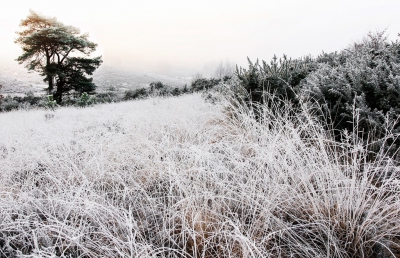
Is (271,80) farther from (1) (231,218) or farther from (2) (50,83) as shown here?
(2) (50,83)

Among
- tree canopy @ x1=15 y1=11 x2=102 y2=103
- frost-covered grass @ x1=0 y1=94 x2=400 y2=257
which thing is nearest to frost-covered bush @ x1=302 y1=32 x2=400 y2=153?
frost-covered grass @ x1=0 y1=94 x2=400 y2=257

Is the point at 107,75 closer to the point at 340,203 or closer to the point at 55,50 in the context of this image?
the point at 55,50

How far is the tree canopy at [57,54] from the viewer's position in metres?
16.9

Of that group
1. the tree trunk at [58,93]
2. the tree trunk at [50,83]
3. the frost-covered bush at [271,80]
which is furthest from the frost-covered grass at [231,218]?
the tree trunk at [50,83]

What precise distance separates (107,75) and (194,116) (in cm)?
3593

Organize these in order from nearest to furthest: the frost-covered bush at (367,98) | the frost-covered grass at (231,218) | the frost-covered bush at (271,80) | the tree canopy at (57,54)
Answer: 1. the frost-covered grass at (231,218)
2. the frost-covered bush at (367,98)
3. the frost-covered bush at (271,80)
4. the tree canopy at (57,54)

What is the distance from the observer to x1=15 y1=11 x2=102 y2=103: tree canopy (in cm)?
1690

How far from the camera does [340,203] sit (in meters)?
1.39

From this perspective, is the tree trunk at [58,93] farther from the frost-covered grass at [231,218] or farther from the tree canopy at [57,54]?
the frost-covered grass at [231,218]

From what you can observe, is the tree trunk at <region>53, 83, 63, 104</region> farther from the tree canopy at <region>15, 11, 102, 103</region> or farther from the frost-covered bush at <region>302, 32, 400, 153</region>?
the frost-covered bush at <region>302, 32, 400, 153</region>

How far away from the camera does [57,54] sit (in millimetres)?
18141

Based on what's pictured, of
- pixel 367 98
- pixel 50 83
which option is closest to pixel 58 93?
pixel 50 83

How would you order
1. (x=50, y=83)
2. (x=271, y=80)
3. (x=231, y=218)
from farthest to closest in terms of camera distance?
(x=50, y=83), (x=271, y=80), (x=231, y=218)

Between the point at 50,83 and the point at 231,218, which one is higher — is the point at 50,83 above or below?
above
